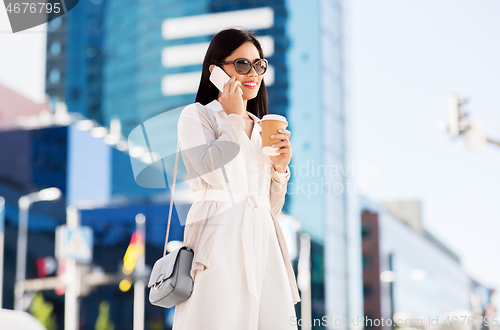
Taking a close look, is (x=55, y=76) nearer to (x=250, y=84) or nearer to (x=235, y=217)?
(x=250, y=84)

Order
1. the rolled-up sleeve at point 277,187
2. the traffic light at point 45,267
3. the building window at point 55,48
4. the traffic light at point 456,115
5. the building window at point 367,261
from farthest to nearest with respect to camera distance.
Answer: the building window at point 367,261 → the building window at point 55,48 → the traffic light at point 45,267 → the traffic light at point 456,115 → the rolled-up sleeve at point 277,187

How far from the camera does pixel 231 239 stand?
224cm

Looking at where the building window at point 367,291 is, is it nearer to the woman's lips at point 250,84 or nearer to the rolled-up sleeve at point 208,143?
the woman's lips at point 250,84

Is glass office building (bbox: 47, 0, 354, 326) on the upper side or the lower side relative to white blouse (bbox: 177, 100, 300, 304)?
upper

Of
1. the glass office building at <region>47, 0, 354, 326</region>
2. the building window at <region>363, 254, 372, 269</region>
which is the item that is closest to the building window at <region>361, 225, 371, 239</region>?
the building window at <region>363, 254, 372, 269</region>

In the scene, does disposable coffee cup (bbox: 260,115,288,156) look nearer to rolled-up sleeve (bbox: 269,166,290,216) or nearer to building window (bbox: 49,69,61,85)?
rolled-up sleeve (bbox: 269,166,290,216)

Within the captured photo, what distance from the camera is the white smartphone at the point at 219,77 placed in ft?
8.09

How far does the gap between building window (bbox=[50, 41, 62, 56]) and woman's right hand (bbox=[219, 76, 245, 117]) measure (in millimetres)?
71818

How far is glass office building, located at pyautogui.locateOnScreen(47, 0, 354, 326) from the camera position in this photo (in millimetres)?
37031

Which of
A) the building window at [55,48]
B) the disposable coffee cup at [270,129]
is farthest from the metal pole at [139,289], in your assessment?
the building window at [55,48]

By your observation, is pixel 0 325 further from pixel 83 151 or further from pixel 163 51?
pixel 163 51

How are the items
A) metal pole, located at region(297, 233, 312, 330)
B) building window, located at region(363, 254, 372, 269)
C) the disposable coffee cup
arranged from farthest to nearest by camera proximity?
building window, located at region(363, 254, 372, 269)
metal pole, located at region(297, 233, 312, 330)
the disposable coffee cup

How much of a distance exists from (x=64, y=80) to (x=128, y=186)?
21.1m

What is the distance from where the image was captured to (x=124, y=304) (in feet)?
147
